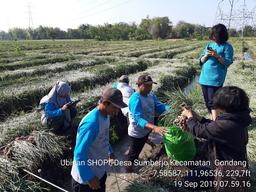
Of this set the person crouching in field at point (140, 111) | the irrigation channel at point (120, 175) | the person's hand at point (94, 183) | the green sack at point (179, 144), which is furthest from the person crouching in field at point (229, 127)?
the irrigation channel at point (120, 175)

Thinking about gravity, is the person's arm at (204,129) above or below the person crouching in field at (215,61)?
below

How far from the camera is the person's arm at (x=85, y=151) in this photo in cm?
291

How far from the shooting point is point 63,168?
486 cm

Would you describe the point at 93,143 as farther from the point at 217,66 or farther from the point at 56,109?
the point at 217,66

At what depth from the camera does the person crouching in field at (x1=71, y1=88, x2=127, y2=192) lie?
2.93m

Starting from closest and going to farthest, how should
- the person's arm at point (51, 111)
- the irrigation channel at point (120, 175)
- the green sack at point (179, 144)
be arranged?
the green sack at point (179, 144)
the irrigation channel at point (120, 175)
the person's arm at point (51, 111)

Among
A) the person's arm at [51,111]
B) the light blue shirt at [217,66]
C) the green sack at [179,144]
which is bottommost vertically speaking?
the green sack at [179,144]

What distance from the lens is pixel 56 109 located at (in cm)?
518

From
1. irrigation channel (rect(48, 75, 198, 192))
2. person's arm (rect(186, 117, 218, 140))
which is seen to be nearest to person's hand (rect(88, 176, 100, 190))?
irrigation channel (rect(48, 75, 198, 192))

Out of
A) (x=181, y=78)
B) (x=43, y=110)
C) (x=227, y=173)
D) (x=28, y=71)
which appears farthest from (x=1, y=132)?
(x=181, y=78)

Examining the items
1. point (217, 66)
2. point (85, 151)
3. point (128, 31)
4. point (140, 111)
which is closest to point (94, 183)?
point (85, 151)

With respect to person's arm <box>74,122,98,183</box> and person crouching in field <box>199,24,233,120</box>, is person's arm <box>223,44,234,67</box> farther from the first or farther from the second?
person's arm <box>74,122,98,183</box>

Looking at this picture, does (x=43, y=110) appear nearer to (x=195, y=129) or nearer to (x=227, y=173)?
(x=195, y=129)

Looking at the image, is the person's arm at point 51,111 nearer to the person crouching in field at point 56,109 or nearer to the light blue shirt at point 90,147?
the person crouching in field at point 56,109
